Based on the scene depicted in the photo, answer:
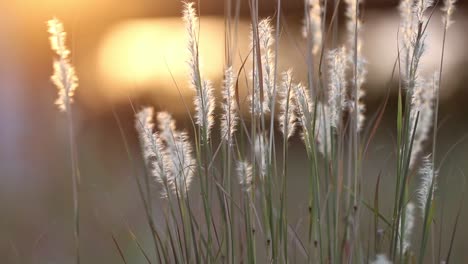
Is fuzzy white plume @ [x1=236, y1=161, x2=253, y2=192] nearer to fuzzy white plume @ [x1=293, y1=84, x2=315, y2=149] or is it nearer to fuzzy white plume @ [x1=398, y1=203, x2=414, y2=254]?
fuzzy white plume @ [x1=293, y1=84, x2=315, y2=149]

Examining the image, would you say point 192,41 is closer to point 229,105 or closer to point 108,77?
point 229,105

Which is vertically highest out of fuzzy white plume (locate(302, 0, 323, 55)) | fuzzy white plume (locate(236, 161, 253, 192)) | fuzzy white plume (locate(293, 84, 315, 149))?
fuzzy white plume (locate(302, 0, 323, 55))

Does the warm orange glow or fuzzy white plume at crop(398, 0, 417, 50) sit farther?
the warm orange glow

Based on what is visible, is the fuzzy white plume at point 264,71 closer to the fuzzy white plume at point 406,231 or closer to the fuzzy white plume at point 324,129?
the fuzzy white plume at point 324,129

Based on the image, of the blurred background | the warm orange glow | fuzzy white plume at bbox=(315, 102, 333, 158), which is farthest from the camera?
the warm orange glow

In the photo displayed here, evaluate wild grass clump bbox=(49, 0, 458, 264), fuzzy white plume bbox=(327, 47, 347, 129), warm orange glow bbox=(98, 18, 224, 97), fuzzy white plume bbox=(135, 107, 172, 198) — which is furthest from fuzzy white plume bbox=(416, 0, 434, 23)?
warm orange glow bbox=(98, 18, 224, 97)

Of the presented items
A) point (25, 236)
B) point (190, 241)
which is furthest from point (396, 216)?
point (25, 236)

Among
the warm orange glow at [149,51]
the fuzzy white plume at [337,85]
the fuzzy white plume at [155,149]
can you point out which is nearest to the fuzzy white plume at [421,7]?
the fuzzy white plume at [337,85]

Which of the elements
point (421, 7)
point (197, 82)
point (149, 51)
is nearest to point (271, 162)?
point (197, 82)
